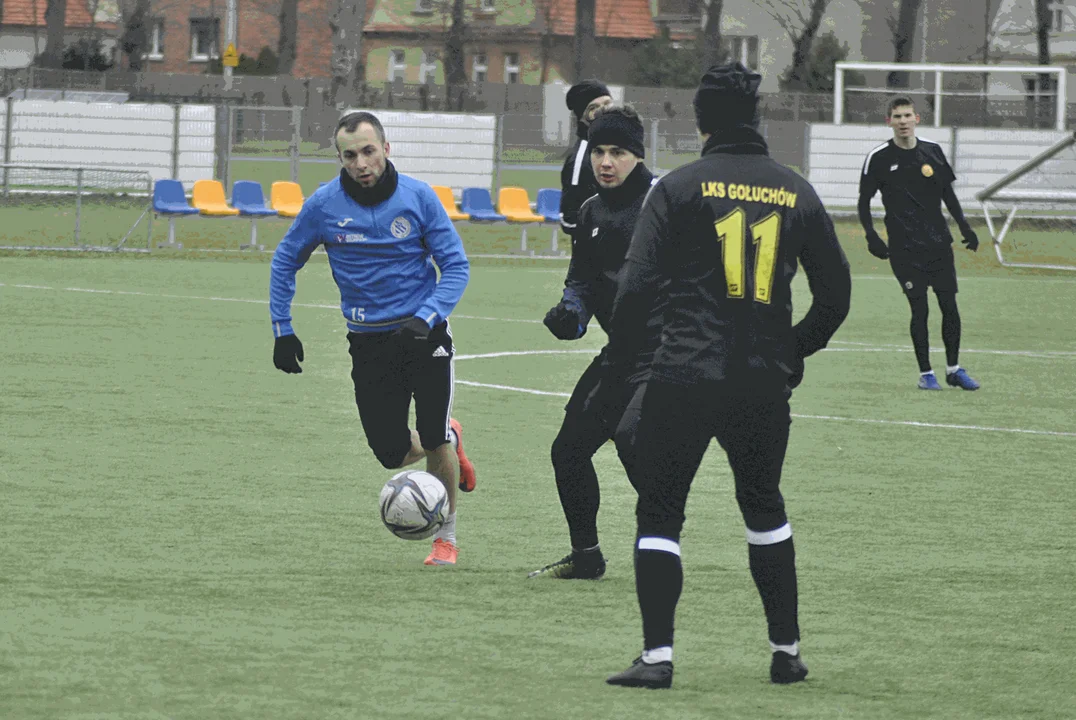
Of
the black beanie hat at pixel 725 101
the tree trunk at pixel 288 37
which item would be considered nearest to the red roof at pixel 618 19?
the tree trunk at pixel 288 37

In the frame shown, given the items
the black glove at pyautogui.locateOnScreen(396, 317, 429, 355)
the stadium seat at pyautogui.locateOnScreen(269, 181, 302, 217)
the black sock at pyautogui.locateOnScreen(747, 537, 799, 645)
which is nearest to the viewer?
the black sock at pyautogui.locateOnScreen(747, 537, 799, 645)

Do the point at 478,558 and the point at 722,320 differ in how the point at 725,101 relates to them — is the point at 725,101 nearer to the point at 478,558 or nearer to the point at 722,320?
the point at 722,320

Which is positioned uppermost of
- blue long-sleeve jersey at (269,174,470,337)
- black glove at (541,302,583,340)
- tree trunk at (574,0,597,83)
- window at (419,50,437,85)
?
window at (419,50,437,85)

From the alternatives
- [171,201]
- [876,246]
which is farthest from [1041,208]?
[876,246]

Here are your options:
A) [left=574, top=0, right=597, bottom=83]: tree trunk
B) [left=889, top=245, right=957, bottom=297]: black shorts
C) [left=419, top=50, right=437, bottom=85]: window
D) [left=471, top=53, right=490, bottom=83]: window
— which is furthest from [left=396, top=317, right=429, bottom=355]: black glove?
[left=471, top=53, right=490, bottom=83]: window

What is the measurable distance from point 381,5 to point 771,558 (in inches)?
3238

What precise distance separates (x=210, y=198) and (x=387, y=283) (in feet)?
69.8

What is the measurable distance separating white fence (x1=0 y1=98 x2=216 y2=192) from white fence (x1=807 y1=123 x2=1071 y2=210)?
11.3 metres

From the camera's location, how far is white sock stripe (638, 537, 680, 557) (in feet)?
18.9

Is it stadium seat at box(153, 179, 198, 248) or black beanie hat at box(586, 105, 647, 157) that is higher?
black beanie hat at box(586, 105, 647, 157)

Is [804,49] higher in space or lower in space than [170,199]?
higher

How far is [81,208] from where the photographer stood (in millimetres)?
28188

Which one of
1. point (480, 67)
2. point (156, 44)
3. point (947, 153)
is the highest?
point (156, 44)

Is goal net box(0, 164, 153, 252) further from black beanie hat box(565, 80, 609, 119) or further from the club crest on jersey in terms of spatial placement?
the club crest on jersey
